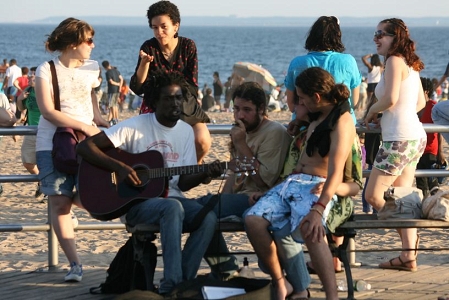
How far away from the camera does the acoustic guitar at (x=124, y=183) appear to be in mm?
6148

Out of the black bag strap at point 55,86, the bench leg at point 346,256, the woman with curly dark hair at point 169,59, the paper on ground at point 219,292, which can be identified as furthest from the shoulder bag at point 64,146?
the bench leg at point 346,256

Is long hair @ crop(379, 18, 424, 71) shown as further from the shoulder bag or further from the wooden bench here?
the shoulder bag

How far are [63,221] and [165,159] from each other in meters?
0.93

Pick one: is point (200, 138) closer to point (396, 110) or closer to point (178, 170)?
point (178, 170)

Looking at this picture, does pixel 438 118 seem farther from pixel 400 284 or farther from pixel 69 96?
pixel 69 96

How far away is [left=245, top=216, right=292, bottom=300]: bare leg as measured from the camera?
19.7ft

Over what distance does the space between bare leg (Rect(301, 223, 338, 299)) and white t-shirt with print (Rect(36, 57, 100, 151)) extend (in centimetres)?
187

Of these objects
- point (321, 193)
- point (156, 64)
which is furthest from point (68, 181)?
point (321, 193)

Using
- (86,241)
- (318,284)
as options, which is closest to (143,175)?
(318,284)

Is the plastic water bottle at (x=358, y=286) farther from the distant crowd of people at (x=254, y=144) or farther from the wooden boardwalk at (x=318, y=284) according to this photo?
the distant crowd of people at (x=254, y=144)

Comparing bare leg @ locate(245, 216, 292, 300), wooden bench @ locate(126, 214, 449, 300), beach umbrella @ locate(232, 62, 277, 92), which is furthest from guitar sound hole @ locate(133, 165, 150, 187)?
beach umbrella @ locate(232, 62, 277, 92)

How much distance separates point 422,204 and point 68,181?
2.36 metres

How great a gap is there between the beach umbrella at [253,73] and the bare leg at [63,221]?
25.1 m

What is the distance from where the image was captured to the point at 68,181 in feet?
22.1
